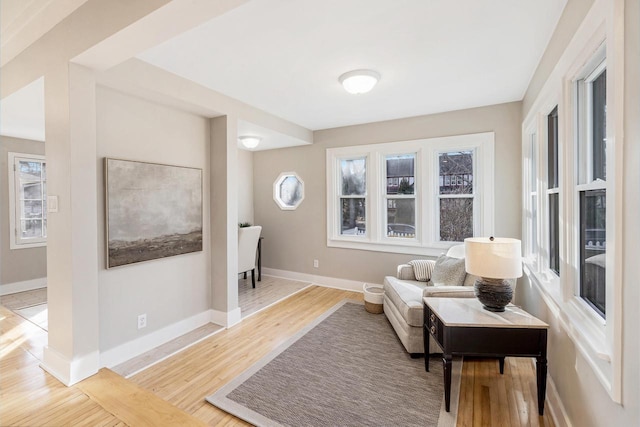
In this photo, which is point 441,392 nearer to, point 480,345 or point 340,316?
point 480,345

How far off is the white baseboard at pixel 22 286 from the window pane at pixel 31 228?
683 millimetres

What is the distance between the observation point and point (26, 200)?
4516 mm

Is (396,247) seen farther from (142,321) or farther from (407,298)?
(142,321)

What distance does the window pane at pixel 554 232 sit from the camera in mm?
2254

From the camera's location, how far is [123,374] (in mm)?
2383

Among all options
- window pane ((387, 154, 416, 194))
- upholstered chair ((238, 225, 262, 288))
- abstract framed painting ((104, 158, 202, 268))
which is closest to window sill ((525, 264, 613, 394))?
window pane ((387, 154, 416, 194))

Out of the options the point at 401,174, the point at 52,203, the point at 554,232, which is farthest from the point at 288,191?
the point at 554,232

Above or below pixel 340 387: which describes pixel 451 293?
above

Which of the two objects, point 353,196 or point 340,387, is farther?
point 353,196

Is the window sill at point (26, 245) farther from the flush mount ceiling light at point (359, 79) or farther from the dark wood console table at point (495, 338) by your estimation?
the dark wood console table at point (495, 338)

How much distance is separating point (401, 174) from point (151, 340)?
12.0ft

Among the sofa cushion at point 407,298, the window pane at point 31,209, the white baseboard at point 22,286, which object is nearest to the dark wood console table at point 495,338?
the sofa cushion at point 407,298

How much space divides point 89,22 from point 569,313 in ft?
11.1

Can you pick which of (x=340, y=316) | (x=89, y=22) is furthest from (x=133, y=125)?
(x=340, y=316)
